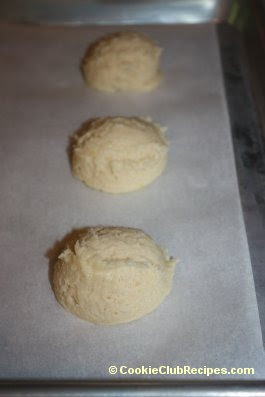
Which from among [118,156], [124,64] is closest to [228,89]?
[124,64]

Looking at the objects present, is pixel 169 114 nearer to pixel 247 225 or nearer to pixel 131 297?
pixel 247 225

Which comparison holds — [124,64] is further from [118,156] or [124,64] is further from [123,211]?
[123,211]

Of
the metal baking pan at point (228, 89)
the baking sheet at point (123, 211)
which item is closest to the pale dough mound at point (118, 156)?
the baking sheet at point (123, 211)

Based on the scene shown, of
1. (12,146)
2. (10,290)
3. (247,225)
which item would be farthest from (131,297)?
(12,146)

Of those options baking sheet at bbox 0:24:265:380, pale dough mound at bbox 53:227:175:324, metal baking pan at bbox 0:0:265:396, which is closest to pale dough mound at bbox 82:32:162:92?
baking sheet at bbox 0:24:265:380

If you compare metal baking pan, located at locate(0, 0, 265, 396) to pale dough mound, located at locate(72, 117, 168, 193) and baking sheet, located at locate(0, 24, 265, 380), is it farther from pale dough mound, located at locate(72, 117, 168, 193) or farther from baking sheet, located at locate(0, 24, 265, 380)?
A: pale dough mound, located at locate(72, 117, 168, 193)

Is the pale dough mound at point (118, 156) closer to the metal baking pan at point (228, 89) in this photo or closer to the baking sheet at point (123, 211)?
the baking sheet at point (123, 211)
